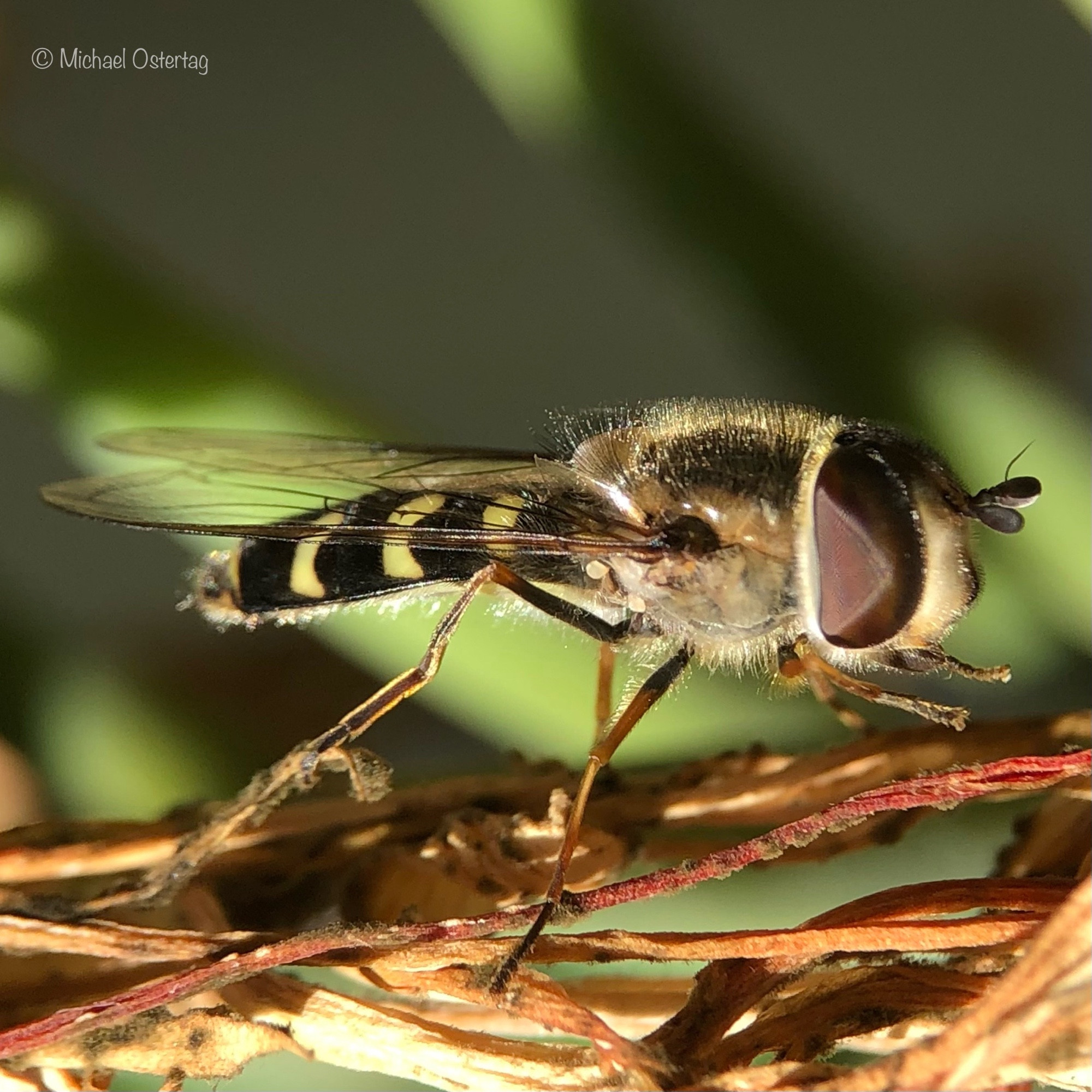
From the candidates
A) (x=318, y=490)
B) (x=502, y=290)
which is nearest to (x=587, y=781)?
(x=318, y=490)

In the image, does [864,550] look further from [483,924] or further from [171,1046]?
[171,1046]

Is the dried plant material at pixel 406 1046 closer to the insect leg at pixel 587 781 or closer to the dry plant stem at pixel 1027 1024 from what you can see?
the insect leg at pixel 587 781

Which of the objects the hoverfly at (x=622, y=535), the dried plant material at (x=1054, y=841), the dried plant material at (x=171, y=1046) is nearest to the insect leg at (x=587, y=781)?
the hoverfly at (x=622, y=535)

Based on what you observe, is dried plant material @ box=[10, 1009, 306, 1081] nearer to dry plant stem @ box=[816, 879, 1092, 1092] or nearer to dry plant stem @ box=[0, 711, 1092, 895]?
dry plant stem @ box=[0, 711, 1092, 895]

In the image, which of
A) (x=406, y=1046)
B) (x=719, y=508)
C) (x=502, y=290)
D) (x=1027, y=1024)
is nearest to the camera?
(x=1027, y=1024)

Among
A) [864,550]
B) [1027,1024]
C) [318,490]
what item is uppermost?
[318,490]

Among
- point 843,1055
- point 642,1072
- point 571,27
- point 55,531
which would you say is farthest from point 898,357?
point 55,531

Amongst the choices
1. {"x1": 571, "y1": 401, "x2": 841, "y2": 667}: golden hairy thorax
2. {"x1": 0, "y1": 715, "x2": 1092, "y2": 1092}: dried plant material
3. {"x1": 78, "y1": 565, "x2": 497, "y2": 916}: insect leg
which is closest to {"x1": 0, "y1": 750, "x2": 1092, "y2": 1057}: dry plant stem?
{"x1": 0, "y1": 715, "x2": 1092, "y2": 1092}: dried plant material
